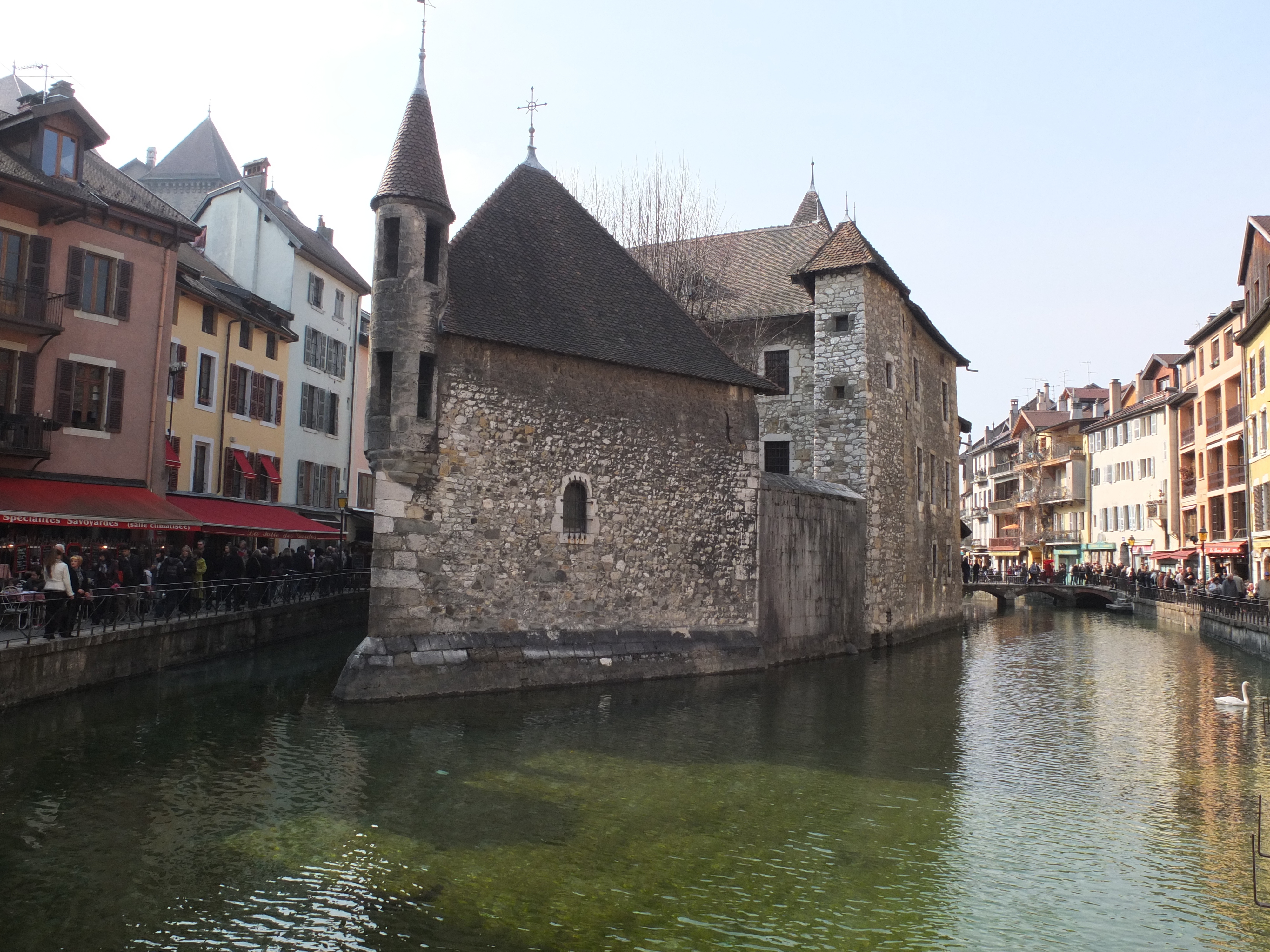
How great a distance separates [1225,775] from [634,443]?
9.66 m

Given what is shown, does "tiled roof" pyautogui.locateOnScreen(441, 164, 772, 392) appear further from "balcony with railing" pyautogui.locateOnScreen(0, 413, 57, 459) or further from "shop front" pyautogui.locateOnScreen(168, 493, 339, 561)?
"balcony with railing" pyautogui.locateOnScreen(0, 413, 57, 459)

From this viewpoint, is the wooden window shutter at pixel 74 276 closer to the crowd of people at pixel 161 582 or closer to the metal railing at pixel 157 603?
the crowd of people at pixel 161 582

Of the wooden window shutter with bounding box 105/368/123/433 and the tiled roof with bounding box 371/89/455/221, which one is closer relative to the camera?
the tiled roof with bounding box 371/89/455/221

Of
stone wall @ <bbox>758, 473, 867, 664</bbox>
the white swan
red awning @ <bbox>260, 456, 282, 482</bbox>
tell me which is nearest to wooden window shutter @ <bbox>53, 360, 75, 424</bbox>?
red awning @ <bbox>260, 456, 282, 482</bbox>

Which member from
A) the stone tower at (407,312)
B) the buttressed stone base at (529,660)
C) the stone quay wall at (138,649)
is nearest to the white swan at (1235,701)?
the buttressed stone base at (529,660)

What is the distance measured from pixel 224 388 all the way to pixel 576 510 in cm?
1400

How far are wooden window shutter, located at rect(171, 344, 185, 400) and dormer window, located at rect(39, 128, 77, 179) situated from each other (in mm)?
5093

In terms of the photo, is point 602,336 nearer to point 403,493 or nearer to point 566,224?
point 566,224

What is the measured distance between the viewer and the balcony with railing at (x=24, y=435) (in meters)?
17.1

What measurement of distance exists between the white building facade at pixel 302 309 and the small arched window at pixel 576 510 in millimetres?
16333

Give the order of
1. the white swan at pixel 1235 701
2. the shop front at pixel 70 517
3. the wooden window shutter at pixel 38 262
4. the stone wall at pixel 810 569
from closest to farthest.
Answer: the white swan at pixel 1235 701, the shop front at pixel 70 517, the wooden window shutter at pixel 38 262, the stone wall at pixel 810 569

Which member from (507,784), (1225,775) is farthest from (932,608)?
(507,784)

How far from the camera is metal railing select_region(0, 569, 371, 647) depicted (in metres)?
13.2

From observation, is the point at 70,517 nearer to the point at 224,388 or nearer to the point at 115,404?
the point at 115,404
